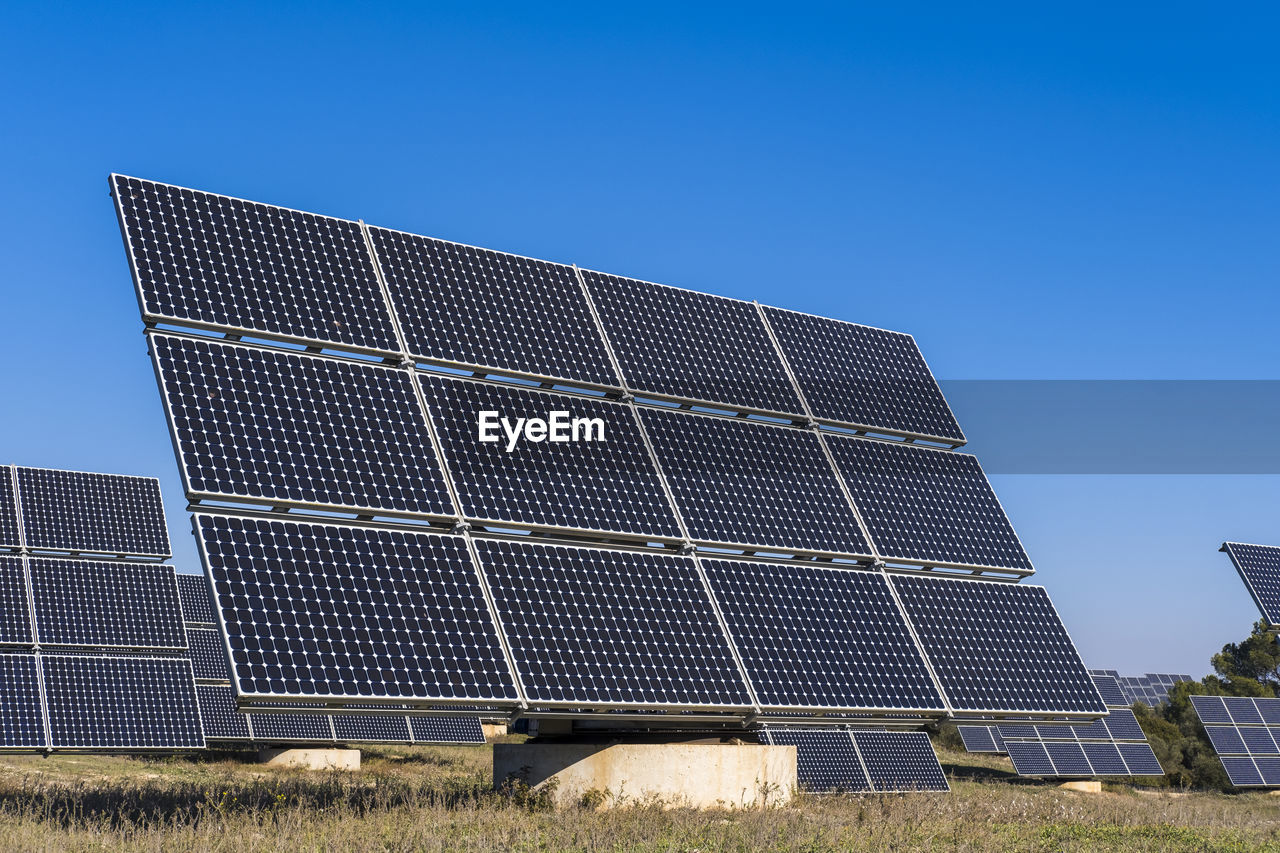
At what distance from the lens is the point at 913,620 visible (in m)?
21.1

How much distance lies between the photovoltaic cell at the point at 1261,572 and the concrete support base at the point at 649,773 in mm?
24575

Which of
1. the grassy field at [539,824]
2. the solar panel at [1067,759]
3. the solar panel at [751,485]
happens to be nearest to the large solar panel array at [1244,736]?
the solar panel at [1067,759]

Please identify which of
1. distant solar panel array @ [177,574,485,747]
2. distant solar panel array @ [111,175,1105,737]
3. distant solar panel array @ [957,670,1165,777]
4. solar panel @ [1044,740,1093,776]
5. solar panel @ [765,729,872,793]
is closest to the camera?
distant solar panel array @ [111,175,1105,737]

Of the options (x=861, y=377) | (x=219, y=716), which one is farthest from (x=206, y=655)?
(x=861, y=377)

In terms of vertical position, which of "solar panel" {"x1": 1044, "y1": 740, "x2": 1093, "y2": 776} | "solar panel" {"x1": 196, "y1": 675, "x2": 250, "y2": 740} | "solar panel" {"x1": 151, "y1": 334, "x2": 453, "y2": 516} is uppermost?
"solar panel" {"x1": 196, "y1": 675, "x2": 250, "y2": 740}

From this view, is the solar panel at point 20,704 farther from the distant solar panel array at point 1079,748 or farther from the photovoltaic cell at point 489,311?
the distant solar panel array at point 1079,748

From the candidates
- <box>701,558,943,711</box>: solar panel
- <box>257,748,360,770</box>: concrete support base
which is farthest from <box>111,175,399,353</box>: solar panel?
<box>257,748,360,770</box>: concrete support base

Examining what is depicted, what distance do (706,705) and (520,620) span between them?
10.0ft

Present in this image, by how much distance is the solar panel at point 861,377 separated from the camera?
79.9ft

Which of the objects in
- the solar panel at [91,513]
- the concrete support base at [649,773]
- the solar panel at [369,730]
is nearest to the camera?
the concrete support base at [649,773]

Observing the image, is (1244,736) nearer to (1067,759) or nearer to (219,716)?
(1067,759)

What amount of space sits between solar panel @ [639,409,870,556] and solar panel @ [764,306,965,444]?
5.64ft

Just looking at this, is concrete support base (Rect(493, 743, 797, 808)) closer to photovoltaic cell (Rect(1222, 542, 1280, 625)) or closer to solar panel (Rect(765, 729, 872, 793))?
solar panel (Rect(765, 729, 872, 793))

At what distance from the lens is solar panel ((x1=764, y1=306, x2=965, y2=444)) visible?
2434cm
